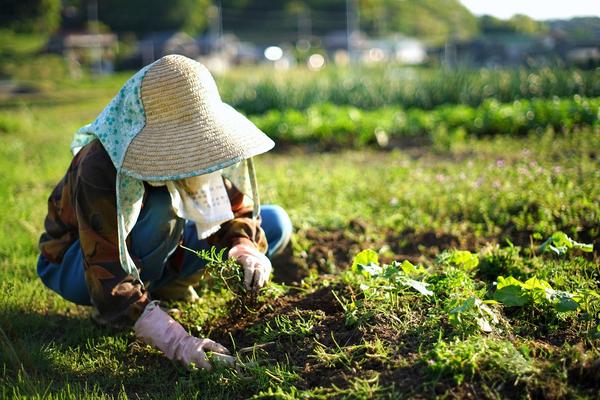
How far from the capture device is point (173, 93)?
2.17 m

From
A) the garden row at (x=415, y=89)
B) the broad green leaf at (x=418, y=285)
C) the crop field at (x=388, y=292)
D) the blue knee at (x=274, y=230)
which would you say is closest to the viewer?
the crop field at (x=388, y=292)

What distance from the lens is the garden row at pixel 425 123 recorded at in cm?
653

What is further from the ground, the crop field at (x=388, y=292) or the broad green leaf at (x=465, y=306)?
the broad green leaf at (x=465, y=306)

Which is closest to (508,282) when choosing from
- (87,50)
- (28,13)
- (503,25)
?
(503,25)

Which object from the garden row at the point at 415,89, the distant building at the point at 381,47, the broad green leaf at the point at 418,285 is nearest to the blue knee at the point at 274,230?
the broad green leaf at the point at 418,285

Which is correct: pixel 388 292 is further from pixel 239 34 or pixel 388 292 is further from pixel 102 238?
pixel 239 34

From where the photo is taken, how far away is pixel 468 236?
354 cm

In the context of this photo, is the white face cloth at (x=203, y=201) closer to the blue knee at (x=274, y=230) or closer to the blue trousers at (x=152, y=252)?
the blue trousers at (x=152, y=252)

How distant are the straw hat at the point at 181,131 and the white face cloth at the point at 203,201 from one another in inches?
9.9

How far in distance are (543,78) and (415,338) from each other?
7153 millimetres

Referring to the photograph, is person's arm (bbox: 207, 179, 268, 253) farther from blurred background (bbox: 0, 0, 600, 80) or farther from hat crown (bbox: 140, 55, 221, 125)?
blurred background (bbox: 0, 0, 600, 80)

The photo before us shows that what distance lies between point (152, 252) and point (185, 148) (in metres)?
0.61

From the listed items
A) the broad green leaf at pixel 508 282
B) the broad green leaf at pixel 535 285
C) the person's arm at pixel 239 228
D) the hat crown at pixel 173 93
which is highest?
the hat crown at pixel 173 93

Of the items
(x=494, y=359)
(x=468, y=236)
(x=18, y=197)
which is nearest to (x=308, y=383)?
(x=494, y=359)
